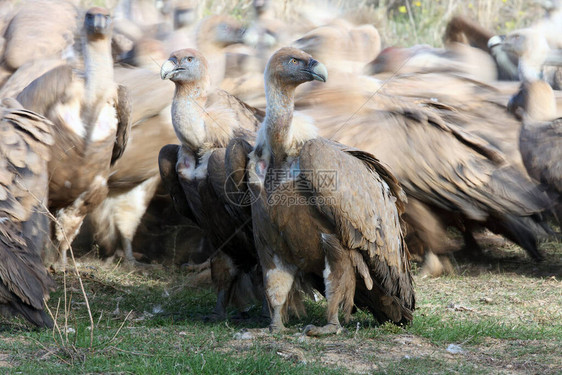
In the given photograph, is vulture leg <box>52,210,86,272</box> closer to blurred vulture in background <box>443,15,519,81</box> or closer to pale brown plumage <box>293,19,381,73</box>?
pale brown plumage <box>293,19,381,73</box>

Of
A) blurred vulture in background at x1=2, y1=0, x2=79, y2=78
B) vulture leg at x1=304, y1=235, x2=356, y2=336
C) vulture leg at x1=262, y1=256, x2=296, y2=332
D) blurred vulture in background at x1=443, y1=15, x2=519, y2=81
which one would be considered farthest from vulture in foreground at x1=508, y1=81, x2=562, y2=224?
blurred vulture in background at x1=2, y1=0, x2=79, y2=78

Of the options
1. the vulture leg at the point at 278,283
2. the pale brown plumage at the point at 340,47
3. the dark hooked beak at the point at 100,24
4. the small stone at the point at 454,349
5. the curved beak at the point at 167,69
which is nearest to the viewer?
the small stone at the point at 454,349

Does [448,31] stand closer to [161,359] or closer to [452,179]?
[452,179]

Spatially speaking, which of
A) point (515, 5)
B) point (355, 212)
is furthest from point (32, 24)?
point (515, 5)

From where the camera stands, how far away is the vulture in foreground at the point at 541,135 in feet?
23.4

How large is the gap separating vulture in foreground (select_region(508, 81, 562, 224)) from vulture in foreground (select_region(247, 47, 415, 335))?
2.35 meters

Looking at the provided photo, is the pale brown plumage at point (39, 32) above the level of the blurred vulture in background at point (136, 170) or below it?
above

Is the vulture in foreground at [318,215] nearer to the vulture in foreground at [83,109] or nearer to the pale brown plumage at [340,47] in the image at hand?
the vulture in foreground at [83,109]

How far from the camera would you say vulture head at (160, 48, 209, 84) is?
5.80 m

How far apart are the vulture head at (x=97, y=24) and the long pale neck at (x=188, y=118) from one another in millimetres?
1466

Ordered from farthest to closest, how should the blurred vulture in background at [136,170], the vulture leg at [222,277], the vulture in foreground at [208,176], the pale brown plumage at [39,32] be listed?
1. the pale brown plumage at [39,32]
2. the blurred vulture in background at [136,170]
3. the vulture leg at [222,277]
4. the vulture in foreground at [208,176]

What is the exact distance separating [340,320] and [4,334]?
2.09 m

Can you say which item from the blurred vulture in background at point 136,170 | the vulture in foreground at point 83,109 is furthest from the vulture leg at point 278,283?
the blurred vulture in background at point 136,170

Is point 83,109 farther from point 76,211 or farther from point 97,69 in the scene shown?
point 76,211
